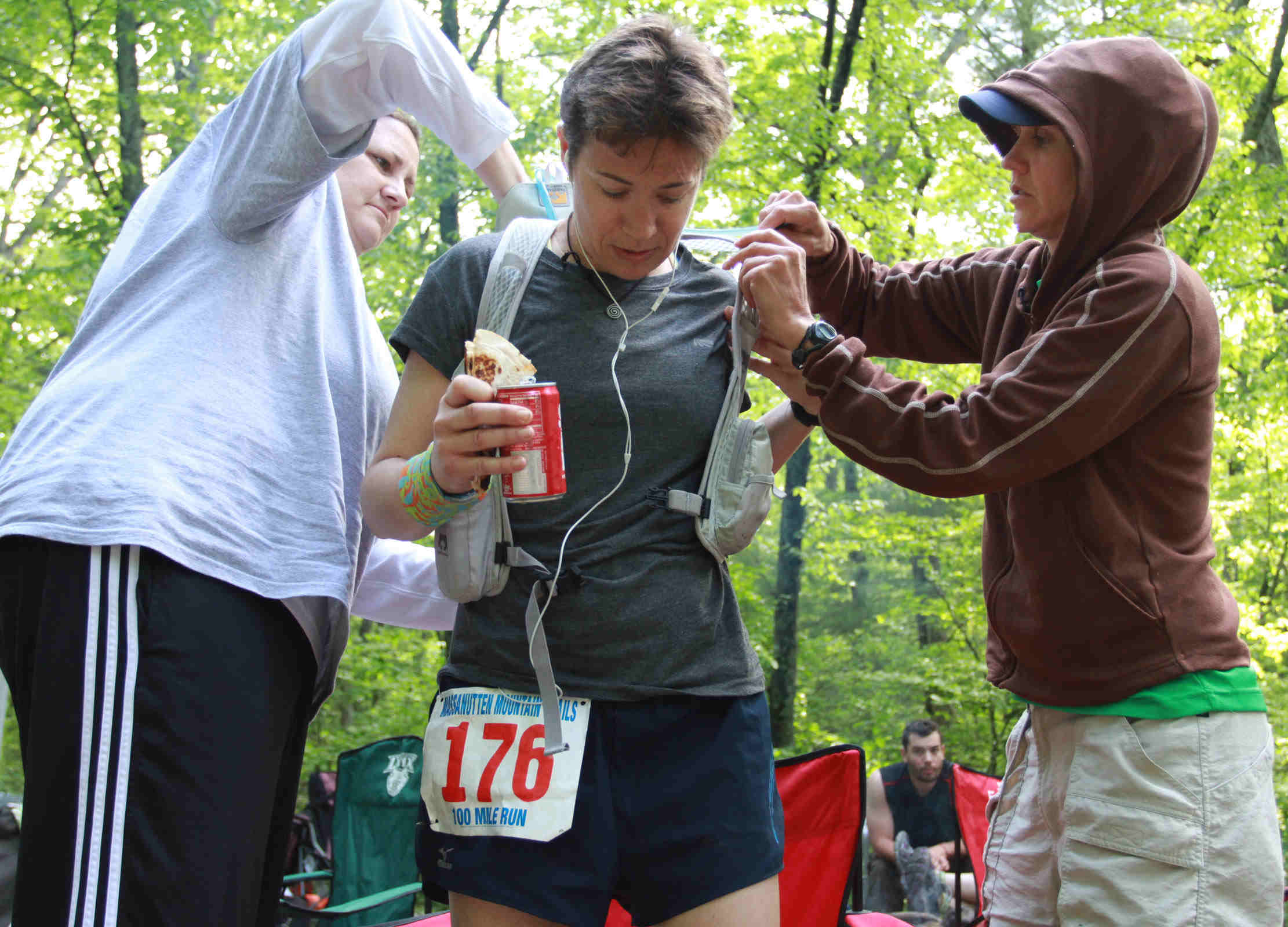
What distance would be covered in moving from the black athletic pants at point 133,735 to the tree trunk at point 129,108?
8211 millimetres

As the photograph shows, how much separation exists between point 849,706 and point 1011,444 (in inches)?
455

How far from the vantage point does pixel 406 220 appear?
36.4 ft

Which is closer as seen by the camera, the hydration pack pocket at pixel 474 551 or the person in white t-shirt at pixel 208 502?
the person in white t-shirt at pixel 208 502

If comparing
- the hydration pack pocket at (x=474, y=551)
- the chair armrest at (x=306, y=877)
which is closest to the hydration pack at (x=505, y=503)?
the hydration pack pocket at (x=474, y=551)

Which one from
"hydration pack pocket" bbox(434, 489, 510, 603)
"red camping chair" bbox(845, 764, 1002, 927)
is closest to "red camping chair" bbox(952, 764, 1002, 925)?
"red camping chair" bbox(845, 764, 1002, 927)

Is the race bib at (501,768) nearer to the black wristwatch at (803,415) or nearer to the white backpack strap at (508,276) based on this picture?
the white backpack strap at (508,276)

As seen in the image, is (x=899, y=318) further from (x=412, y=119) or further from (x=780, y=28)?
(x=780, y=28)

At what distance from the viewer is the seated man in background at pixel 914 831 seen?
570 centimetres

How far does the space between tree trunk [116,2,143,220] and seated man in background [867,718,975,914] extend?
7.48m

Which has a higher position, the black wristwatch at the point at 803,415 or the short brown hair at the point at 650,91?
the short brown hair at the point at 650,91

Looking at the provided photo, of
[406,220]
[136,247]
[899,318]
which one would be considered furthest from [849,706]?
[136,247]

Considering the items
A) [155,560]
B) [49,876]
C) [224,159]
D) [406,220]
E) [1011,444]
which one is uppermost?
[406,220]

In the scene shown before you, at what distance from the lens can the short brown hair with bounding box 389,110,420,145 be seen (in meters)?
2.35

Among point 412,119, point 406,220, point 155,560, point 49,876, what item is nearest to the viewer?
point 49,876
